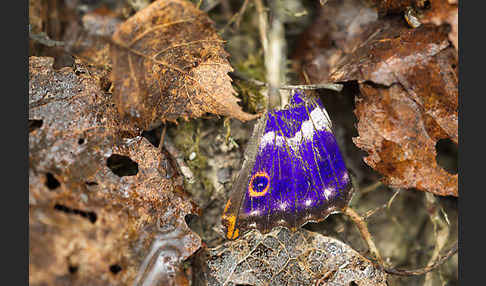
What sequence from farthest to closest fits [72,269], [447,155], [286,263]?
[447,155] < [286,263] < [72,269]

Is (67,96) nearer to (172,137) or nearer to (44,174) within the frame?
(44,174)

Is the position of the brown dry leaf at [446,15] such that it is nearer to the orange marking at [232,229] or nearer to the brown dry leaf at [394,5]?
the brown dry leaf at [394,5]

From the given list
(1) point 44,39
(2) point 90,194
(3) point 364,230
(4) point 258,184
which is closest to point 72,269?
(2) point 90,194

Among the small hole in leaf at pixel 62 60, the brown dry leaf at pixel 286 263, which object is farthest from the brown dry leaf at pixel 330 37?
the small hole in leaf at pixel 62 60

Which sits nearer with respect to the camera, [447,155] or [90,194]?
[90,194]

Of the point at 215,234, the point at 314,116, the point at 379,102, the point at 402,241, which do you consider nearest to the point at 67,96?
the point at 215,234

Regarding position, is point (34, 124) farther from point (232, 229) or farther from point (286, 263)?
point (286, 263)

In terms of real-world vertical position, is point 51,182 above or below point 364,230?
above

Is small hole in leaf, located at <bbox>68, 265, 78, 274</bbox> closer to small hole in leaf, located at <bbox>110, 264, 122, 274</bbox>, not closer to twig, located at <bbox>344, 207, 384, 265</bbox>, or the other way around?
small hole in leaf, located at <bbox>110, 264, 122, 274</bbox>
